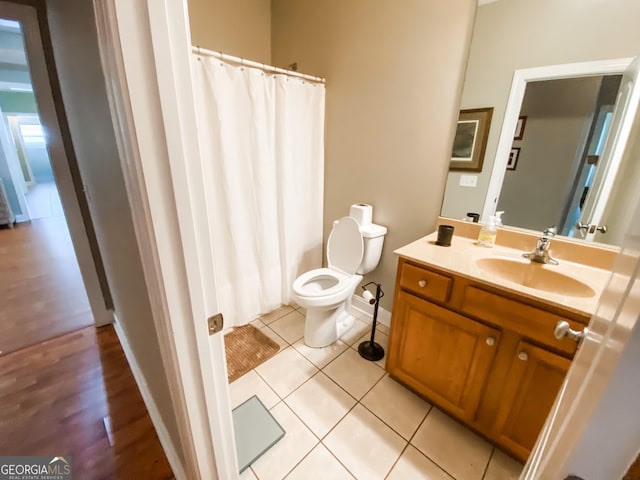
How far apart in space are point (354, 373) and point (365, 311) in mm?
633

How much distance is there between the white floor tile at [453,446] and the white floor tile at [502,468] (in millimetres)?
23

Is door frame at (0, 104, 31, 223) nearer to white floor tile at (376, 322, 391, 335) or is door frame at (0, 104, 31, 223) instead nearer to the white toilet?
the white toilet

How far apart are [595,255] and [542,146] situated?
0.57 metres

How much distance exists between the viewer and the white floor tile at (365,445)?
3.81 feet

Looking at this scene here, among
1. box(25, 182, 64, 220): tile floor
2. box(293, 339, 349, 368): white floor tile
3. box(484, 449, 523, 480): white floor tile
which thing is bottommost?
box(484, 449, 523, 480): white floor tile

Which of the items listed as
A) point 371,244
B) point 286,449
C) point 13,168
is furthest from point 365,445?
point 13,168

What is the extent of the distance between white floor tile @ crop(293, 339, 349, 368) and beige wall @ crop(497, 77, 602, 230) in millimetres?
1312

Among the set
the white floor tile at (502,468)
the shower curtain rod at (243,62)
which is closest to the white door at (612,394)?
the white floor tile at (502,468)

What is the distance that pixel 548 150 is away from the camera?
1.30 metres

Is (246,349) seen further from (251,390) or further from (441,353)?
(441,353)

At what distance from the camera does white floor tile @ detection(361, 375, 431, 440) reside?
1343 mm

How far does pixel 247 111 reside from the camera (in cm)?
172

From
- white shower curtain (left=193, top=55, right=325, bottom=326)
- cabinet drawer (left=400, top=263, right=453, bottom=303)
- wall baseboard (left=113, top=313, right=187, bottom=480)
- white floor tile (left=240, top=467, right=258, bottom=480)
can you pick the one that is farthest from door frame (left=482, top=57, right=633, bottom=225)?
wall baseboard (left=113, top=313, right=187, bottom=480)

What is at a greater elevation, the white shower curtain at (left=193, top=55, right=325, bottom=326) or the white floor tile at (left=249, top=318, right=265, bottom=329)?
the white shower curtain at (left=193, top=55, right=325, bottom=326)
